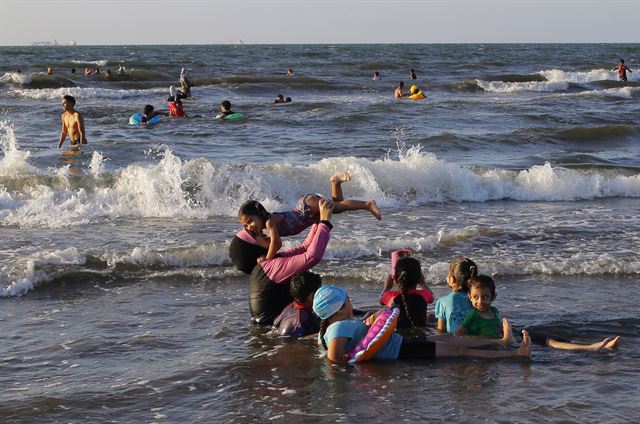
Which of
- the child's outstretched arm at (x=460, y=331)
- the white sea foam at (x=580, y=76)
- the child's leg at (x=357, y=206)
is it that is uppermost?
the white sea foam at (x=580, y=76)

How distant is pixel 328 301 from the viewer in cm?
628

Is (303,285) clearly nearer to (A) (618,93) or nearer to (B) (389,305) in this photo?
(B) (389,305)

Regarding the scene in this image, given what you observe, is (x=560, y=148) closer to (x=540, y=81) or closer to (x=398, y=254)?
(x=398, y=254)

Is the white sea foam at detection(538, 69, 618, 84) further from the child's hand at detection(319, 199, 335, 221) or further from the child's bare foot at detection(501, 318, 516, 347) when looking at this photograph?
the child's bare foot at detection(501, 318, 516, 347)

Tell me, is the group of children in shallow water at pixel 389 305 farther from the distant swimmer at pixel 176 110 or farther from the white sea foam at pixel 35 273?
the distant swimmer at pixel 176 110

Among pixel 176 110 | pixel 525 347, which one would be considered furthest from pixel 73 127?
pixel 525 347

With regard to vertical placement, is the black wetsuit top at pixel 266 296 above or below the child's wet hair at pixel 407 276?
below

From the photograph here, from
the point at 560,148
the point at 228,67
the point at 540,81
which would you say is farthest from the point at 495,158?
the point at 228,67

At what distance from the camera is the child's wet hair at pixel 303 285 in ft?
22.4

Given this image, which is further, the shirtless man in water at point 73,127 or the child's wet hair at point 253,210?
the shirtless man in water at point 73,127

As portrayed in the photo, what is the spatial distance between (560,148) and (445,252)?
10804 mm

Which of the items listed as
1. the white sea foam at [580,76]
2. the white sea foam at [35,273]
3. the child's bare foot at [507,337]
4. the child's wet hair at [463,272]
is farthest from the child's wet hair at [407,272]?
the white sea foam at [580,76]

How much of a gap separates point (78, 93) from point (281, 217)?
28117 millimetres

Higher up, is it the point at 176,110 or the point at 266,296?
the point at 176,110
